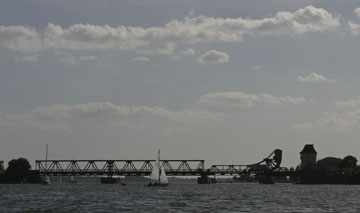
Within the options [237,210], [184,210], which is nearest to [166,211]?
[184,210]

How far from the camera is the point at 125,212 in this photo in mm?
85625

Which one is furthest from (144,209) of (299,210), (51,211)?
(299,210)

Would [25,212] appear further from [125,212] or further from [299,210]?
[299,210]

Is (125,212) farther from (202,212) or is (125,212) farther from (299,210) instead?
(299,210)

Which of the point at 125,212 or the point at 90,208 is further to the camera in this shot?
the point at 90,208

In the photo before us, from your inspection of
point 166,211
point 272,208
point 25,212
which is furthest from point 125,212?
point 272,208

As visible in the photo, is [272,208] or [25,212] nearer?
[25,212]

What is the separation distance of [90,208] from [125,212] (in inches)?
321

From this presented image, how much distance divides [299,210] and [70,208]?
2901 centimetres

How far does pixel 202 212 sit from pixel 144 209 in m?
8.88

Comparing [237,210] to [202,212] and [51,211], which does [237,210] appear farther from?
[51,211]

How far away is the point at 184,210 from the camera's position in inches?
3492

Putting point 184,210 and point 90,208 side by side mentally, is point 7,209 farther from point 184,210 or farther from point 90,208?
point 184,210

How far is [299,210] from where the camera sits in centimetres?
8988
